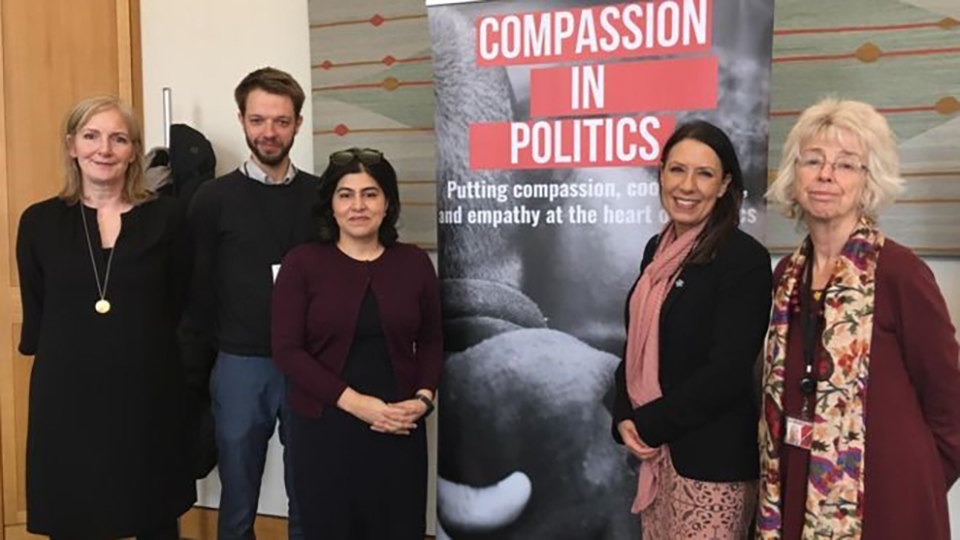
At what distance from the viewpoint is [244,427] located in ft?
7.76

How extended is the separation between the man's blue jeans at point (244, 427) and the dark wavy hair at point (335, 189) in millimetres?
441

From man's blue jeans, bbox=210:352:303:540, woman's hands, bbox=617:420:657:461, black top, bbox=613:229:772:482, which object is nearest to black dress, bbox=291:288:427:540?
man's blue jeans, bbox=210:352:303:540

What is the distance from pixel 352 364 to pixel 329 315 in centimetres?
13

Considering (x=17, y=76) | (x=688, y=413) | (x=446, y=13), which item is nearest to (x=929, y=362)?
(x=688, y=413)

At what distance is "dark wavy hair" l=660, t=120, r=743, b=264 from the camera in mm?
1708

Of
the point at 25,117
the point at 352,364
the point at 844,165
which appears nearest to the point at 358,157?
the point at 352,364

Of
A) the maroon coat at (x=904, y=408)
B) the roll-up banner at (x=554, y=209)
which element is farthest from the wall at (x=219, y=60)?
the maroon coat at (x=904, y=408)

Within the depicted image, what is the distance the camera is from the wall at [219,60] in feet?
9.71

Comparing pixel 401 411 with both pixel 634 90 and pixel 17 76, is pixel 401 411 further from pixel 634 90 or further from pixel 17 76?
pixel 17 76

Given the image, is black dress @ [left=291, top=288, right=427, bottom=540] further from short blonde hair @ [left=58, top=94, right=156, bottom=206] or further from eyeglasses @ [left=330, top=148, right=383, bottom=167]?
short blonde hair @ [left=58, top=94, right=156, bottom=206]

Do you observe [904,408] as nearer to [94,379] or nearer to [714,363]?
[714,363]

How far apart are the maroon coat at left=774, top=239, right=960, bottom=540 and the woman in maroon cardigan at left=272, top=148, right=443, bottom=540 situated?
1.02 meters

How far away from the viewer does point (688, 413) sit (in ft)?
5.45

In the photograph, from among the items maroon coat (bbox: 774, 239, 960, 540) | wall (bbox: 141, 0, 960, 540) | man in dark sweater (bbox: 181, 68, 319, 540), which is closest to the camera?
maroon coat (bbox: 774, 239, 960, 540)
